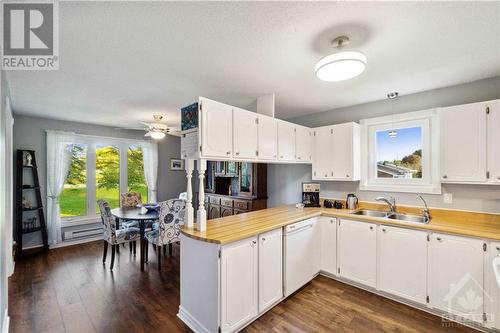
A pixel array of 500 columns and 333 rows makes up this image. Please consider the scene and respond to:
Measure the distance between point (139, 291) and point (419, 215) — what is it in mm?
3621

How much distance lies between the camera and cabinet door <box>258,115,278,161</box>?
106 inches

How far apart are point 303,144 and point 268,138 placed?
85 cm

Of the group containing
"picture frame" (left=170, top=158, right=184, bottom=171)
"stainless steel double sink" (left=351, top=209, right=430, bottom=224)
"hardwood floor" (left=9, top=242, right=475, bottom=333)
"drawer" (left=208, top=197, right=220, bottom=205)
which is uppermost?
"picture frame" (left=170, top=158, right=184, bottom=171)

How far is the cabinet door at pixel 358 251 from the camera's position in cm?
263

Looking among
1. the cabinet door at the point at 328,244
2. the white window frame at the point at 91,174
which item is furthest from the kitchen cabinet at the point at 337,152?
the white window frame at the point at 91,174

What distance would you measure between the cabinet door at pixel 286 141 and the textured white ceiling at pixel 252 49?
40 cm

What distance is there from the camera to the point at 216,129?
7.11 ft

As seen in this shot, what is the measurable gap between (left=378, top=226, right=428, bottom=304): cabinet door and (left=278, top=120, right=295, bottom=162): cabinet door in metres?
1.42

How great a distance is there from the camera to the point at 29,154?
13.1 ft

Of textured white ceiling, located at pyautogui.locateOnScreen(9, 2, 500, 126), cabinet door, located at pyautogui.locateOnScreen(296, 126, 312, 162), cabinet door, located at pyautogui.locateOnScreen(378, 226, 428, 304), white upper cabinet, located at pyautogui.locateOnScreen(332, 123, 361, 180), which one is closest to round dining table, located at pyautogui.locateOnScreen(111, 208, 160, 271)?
textured white ceiling, located at pyautogui.locateOnScreen(9, 2, 500, 126)

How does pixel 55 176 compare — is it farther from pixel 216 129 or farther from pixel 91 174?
pixel 216 129

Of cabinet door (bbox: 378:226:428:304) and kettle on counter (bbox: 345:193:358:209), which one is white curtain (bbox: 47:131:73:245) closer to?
kettle on counter (bbox: 345:193:358:209)

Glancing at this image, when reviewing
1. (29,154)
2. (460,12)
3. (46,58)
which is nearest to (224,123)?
(46,58)

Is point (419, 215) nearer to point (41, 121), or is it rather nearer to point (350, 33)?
point (350, 33)
